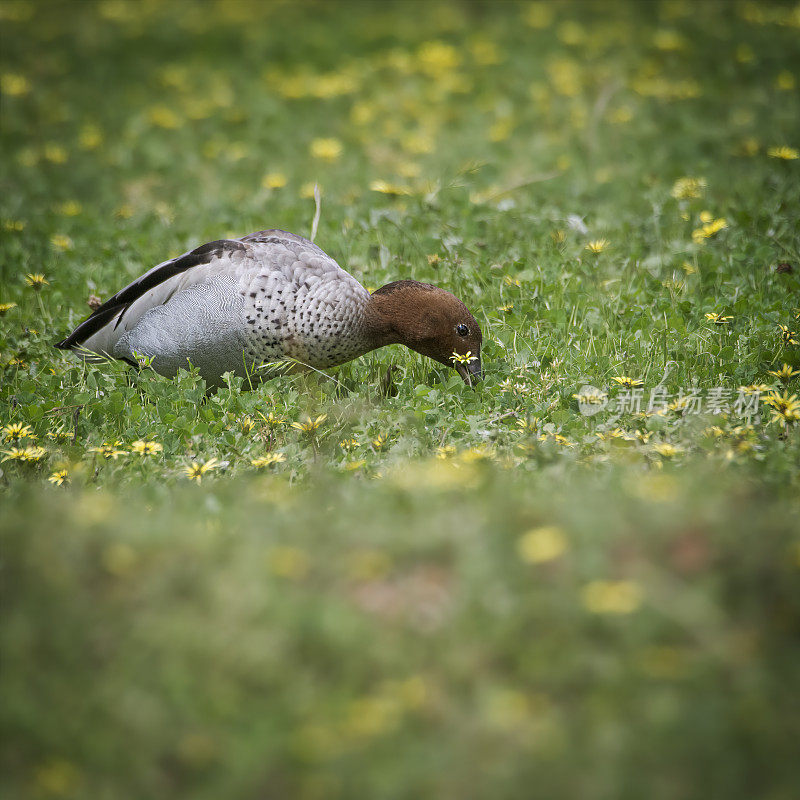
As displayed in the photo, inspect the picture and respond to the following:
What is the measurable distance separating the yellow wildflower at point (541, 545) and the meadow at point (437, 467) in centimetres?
1

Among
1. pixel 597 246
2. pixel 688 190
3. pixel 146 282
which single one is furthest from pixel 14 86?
pixel 688 190

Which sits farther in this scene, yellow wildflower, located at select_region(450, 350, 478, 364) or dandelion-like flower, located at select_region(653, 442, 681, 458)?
yellow wildflower, located at select_region(450, 350, 478, 364)

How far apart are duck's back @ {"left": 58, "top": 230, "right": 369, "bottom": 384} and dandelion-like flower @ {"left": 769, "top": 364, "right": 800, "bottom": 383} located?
2041 mm

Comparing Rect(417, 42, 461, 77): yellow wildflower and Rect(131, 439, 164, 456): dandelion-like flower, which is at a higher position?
Rect(417, 42, 461, 77): yellow wildflower

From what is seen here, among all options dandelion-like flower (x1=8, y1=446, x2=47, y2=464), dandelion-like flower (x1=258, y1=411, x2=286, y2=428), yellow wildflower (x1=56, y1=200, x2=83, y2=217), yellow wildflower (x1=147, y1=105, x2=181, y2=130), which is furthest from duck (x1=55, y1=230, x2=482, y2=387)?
yellow wildflower (x1=147, y1=105, x2=181, y2=130)

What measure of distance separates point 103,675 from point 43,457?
2.17m

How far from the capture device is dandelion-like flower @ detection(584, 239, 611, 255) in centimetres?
555

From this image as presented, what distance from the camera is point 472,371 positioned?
4664mm

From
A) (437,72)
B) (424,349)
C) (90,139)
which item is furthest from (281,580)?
(437,72)

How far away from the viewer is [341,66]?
35.7 ft

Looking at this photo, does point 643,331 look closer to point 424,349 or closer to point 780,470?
point 424,349

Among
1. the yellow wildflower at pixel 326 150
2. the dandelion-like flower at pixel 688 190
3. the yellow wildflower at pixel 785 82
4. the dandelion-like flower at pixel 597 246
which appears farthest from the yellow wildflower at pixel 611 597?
the yellow wildflower at pixel 785 82

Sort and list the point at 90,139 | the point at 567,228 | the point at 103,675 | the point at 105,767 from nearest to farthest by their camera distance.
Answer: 1. the point at 105,767
2. the point at 103,675
3. the point at 567,228
4. the point at 90,139

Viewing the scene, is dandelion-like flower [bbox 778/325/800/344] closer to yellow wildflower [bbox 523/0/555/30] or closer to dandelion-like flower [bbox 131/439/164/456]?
dandelion-like flower [bbox 131/439/164/456]
